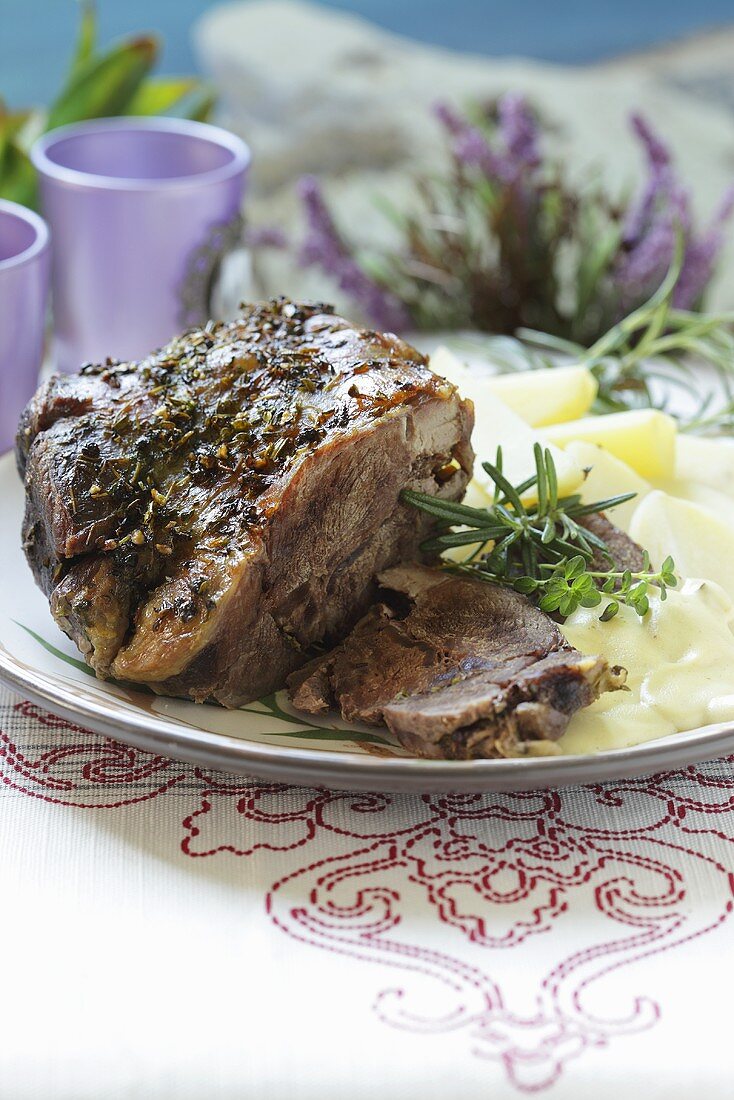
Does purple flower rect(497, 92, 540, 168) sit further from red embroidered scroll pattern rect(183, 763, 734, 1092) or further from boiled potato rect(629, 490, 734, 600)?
red embroidered scroll pattern rect(183, 763, 734, 1092)

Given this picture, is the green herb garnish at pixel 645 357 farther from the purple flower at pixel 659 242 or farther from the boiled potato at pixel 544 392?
the purple flower at pixel 659 242

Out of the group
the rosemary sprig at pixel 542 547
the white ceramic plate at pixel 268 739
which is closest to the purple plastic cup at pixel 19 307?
the white ceramic plate at pixel 268 739

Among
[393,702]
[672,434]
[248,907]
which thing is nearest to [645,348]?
[672,434]

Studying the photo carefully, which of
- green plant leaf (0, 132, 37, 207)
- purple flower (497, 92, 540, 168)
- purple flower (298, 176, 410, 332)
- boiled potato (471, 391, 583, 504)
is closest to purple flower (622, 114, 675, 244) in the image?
purple flower (497, 92, 540, 168)

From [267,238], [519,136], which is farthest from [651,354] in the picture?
[267,238]

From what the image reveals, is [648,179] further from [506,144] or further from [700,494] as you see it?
[700,494]

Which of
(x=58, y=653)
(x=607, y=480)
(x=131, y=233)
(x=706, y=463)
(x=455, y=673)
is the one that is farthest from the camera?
(x=131, y=233)
